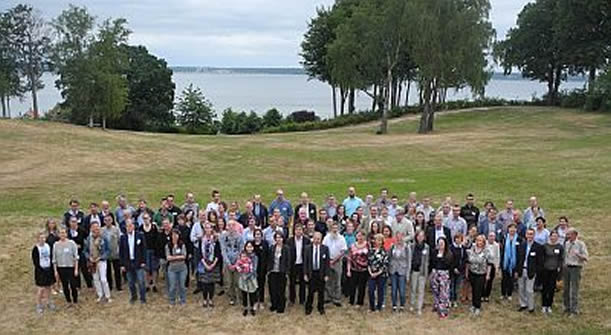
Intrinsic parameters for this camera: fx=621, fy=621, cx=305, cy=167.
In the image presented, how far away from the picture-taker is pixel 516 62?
55.6 metres

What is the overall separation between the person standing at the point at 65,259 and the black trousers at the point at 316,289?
4.24 m

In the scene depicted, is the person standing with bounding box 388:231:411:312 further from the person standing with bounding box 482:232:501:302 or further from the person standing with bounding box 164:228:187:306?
the person standing with bounding box 164:228:187:306

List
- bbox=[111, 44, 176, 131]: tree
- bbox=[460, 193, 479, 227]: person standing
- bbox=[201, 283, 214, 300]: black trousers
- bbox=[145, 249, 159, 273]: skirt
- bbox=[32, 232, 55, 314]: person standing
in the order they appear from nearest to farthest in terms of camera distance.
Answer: bbox=[32, 232, 55, 314]: person standing < bbox=[201, 283, 214, 300]: black trousers < bbox=[145, 249, 159, 273]: skirt < bbox=[460, 193, 479, 227]: person standing < bbox=[111, 44, 176, 131]: tree

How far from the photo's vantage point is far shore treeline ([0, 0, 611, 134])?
38000 millimetres

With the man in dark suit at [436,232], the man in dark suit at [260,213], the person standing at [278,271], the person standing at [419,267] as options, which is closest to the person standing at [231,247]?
the person standing at [278,271]

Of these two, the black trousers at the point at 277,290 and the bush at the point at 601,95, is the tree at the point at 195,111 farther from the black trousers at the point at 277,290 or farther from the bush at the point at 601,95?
the black trousers at the point at 277,290

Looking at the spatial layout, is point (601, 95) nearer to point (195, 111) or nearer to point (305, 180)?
point (305, 180)

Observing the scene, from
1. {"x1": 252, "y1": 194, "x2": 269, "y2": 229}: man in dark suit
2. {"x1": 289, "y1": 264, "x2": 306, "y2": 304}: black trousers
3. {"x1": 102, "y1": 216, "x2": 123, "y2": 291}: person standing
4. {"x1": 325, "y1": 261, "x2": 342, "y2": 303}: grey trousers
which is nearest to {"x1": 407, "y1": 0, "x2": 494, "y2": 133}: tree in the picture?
{"x1": 252, "y1": 194, "x2": 269, "y2": 229}: man in dark suit

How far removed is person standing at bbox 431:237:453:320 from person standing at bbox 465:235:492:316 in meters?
0.40

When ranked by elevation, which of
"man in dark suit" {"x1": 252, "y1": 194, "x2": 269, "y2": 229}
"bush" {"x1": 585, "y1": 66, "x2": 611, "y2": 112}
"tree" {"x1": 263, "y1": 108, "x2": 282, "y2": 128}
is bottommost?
"man in dark suit" {"x1": 252, "y1": 194, "x2": 269, "y2": 229}

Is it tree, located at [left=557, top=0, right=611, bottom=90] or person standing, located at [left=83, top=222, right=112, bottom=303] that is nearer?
person standing, located at [left=83, top=222, right=112, bottom=303]

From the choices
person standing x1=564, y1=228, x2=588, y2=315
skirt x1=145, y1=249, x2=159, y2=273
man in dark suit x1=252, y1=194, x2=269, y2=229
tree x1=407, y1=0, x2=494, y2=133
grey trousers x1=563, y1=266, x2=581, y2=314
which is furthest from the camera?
tree x1=407, y1=0, x2=494, y2=133

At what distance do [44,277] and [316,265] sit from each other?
15.9 feet

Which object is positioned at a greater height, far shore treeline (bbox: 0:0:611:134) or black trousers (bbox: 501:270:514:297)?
far shore treeline (bbox: 0:0:611:134)
